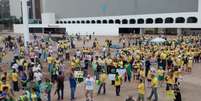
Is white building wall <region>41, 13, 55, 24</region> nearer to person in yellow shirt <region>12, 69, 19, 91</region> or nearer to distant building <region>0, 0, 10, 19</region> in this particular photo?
distant building <region>0, 0, 10, 19</region>

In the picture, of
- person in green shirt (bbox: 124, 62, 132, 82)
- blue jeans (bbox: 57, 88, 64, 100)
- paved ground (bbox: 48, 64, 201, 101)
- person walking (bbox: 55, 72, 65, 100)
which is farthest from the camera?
person in green shirt (bbox: 124, 62, 132, 82)

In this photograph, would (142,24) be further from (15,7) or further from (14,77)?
(15,7)

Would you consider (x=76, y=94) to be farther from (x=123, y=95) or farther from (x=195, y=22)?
(x=195, y=22)

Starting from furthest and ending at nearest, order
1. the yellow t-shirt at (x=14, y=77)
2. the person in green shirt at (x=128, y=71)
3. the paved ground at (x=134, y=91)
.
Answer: the person in green shirt at (x=128, y=71) → the yellow t-shirt at (x=14, y=77) → the paved ground at (x=134, y=91)

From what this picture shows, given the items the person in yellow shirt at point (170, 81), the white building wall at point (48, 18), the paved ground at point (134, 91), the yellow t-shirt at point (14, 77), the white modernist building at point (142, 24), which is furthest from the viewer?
the white building wall at point (48, 18)

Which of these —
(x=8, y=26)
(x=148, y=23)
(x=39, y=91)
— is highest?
(x=39, y=91)

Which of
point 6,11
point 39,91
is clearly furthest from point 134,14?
point 6,11

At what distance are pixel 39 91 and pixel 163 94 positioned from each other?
600cm

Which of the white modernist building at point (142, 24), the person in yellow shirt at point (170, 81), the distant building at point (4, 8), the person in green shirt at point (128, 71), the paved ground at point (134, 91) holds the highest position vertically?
the person in yellow shirt at point (170, 81)

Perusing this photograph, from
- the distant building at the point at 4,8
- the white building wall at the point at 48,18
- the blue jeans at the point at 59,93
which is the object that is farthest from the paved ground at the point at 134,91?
the distant building at the point at 4,8

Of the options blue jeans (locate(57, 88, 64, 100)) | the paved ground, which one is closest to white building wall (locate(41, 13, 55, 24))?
the paved ground

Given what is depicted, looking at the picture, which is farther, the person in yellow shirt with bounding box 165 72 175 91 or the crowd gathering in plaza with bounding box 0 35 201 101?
the person in yellow shirt with bounding box 165 72 175 91

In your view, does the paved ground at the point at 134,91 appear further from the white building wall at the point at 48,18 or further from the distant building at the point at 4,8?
the distant building at the point at 4,8

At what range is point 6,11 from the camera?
6166 inches
